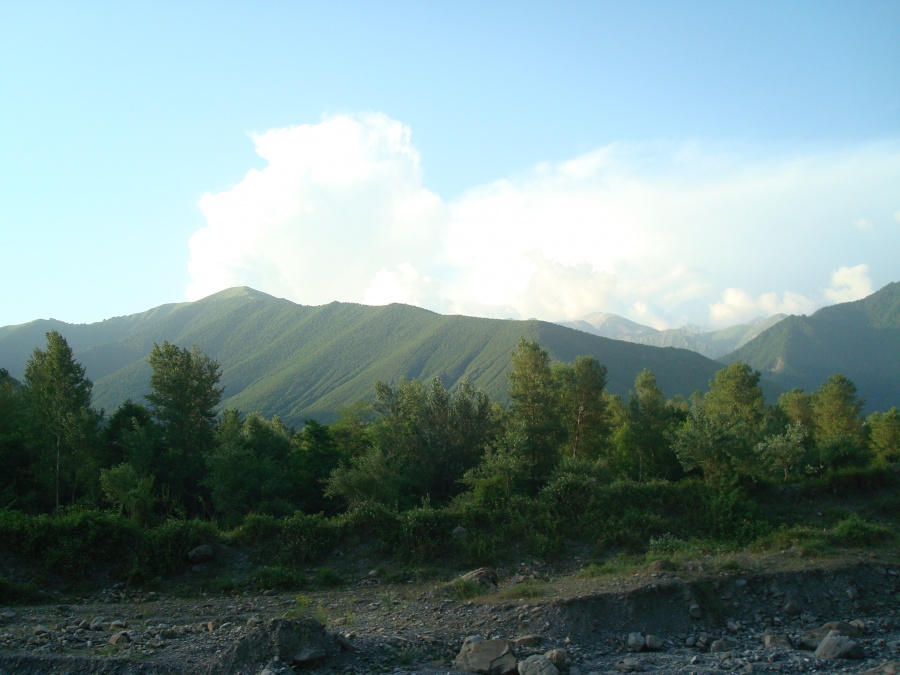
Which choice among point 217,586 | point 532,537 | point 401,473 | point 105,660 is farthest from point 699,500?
point 105,660

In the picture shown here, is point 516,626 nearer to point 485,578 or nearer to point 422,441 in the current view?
point 485,578

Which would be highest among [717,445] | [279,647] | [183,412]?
[183,412]

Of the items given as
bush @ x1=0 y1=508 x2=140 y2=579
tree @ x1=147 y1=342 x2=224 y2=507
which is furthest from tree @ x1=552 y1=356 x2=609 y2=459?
→ bush @ x1=0 y1=508 x2=140 y2=579

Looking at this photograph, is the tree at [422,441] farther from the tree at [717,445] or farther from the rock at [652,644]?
the rock at [652,644]

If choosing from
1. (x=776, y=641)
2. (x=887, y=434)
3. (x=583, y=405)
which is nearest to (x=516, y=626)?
(x=776, y=641)

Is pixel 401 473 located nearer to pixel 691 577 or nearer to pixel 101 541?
pixel 101 541

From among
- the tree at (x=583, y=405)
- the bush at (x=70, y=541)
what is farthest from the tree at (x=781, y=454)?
the bush at (x=70, y=541)

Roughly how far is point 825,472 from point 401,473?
68.5 feet

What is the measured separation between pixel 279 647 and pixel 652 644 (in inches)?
306

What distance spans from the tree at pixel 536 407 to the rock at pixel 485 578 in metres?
13.9

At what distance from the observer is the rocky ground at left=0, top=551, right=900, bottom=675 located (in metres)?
10.9

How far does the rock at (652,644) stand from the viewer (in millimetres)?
12611

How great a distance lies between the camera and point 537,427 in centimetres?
3503

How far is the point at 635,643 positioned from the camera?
12680 millimetres
